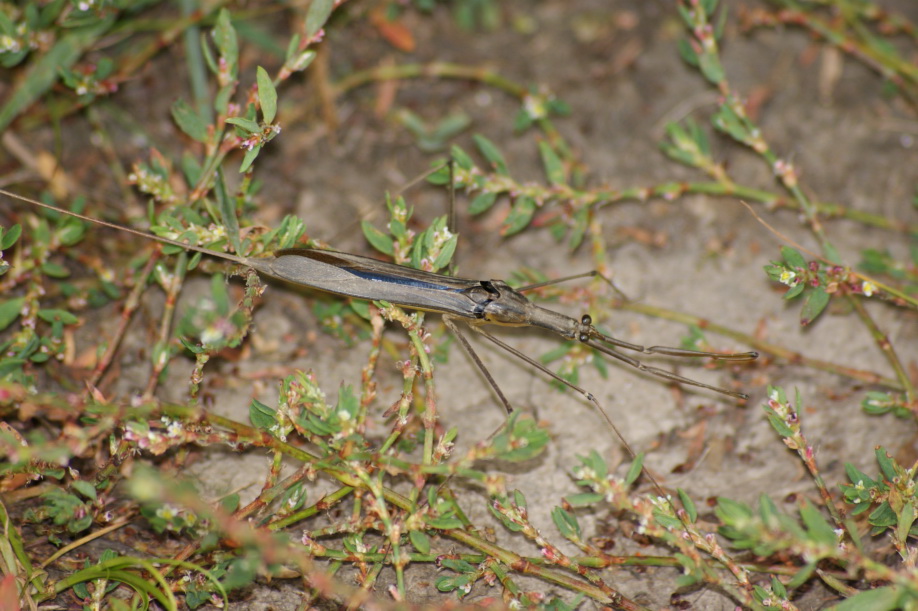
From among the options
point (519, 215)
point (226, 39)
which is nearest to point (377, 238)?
point (519, 215)

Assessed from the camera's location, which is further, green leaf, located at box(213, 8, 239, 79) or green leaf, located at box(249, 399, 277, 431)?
green leaf, located at box(213, 8, 239, 79)

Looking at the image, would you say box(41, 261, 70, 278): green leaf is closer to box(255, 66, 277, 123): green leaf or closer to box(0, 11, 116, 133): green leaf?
box(0, 11, 116, 133): green leaf

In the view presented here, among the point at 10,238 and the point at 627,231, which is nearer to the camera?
the point at 10,238

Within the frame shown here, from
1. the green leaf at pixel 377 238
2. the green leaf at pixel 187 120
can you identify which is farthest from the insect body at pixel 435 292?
the green leaf at pixel 187 120

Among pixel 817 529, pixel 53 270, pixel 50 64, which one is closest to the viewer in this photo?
pixel 817 529

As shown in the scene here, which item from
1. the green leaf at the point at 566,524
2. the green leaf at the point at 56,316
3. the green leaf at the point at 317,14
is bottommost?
the green leaf at the point at 566,524

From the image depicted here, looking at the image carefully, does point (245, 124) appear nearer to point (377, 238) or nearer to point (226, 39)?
point (226, 39)

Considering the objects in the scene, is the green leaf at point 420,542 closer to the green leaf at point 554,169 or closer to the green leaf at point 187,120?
the green leaf at point 554,169

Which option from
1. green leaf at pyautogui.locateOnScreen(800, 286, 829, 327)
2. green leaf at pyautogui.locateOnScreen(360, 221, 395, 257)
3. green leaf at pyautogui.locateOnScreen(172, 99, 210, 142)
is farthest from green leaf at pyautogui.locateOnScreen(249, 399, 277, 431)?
green leaf at pyautogui.locateOnScreen(800, 286, 829, 327)
